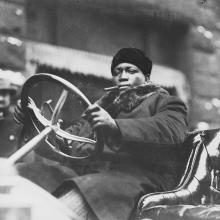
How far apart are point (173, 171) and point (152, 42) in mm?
1362

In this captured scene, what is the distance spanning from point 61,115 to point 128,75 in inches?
13.4

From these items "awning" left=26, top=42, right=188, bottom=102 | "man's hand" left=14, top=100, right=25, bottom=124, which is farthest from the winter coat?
"awning" left=26, top=42, right=188, bottom=102

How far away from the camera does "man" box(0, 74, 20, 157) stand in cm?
234

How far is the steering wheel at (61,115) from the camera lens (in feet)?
6.70

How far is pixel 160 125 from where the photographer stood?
7.11ft

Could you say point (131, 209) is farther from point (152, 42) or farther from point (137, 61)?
point (152, 42)

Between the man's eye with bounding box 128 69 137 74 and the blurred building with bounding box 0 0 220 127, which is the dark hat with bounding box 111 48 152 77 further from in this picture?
the blurred building with bounding box 0 0 220 127

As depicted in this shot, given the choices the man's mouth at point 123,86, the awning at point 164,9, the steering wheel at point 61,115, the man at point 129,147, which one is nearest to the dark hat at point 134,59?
the man at point 129,147

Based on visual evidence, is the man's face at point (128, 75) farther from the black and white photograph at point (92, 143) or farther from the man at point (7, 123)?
the man at point (7, 123)

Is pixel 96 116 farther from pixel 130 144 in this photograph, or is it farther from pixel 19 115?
pixel 19 115

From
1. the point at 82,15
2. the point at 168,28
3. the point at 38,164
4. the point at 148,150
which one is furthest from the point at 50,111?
the point at 168,28

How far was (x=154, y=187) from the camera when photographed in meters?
2.15

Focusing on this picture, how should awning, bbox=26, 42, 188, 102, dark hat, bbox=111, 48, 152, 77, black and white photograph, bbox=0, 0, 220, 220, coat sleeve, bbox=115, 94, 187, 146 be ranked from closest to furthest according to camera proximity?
black and white photograph, bbox=0, 0, 220, 220 < coat sleeve, bbox=115, 94, 187, 146 < dark hat, bbox=111, 48, 152, 77 < awning, bbox=26, 42, 188, 102

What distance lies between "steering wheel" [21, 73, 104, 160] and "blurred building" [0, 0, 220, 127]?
0.21m
